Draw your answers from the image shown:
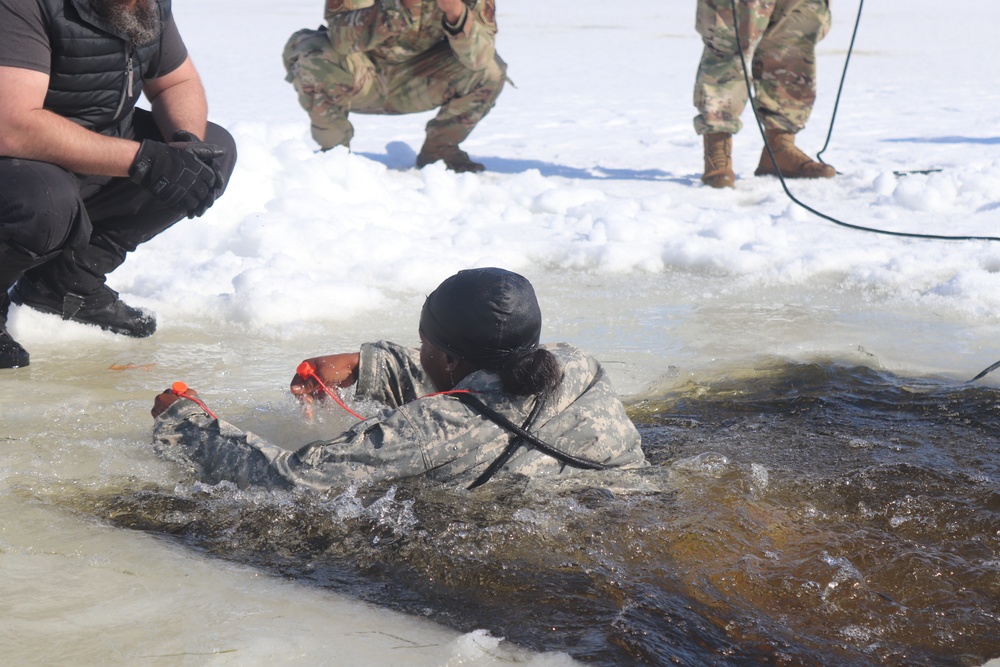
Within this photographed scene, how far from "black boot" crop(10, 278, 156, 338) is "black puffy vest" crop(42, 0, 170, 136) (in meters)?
0.58

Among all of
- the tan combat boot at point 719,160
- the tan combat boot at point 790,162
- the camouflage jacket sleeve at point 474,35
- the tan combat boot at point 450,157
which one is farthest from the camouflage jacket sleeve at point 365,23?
the tan combat boot at point 790,162

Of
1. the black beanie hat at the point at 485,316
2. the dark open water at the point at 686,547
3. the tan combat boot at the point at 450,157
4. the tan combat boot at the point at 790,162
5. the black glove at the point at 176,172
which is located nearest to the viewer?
the dark open water at the point at 686,547

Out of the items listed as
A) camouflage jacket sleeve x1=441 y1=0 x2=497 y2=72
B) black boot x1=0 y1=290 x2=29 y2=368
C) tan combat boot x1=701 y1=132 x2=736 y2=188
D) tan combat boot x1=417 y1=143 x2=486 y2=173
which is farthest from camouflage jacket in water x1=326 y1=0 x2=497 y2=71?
black boot x1=0 y1=290 x2=29 y2=368

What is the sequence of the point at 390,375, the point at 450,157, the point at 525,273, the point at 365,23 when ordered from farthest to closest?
the point at 450,157
the point at 365,23
the point at 525,273
the point at 390,375

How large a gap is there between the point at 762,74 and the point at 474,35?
176cm

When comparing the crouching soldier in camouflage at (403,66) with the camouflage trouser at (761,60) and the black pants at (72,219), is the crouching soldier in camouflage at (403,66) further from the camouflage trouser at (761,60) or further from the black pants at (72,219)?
the black pants at (72,219)

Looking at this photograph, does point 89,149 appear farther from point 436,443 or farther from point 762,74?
point 762,74

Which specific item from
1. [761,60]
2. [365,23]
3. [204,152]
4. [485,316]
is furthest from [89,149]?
[761,60]

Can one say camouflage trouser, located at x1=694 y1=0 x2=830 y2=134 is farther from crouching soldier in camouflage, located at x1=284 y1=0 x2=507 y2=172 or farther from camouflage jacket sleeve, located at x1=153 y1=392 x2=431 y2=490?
camouflage jacket sleeve, located at x1=153 y1=392 x2=431 y2=490

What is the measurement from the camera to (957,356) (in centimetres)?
358

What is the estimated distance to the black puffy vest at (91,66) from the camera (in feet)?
9.70

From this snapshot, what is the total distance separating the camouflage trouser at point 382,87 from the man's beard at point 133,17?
9.92ft

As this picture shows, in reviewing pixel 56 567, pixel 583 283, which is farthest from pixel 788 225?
pixel 56 567

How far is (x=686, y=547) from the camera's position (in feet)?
7.38
